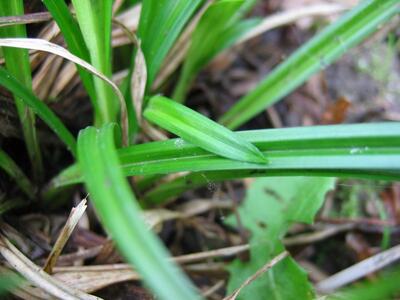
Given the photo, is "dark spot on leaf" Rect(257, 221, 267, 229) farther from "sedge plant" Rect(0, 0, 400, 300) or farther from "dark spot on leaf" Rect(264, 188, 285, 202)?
"sedge plant" Rect(0, 0, 400, 300)

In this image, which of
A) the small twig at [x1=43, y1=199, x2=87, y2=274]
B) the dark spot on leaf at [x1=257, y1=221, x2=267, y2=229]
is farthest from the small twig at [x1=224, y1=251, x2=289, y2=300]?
the small twig at [x1=43, y1=199, x2=87, y2=274]

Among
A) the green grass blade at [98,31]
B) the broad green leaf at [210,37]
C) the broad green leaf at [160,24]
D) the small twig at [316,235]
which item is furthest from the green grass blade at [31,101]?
the small twig at [316,235]

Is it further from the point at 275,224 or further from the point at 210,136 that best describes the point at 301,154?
the point at 275,224

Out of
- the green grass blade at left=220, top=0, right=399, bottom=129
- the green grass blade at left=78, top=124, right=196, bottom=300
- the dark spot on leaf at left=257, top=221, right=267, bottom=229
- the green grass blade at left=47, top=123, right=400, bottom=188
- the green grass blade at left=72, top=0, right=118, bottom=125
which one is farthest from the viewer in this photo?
the dark spot on leaf at left=257, top=221, right=267, bottom=229

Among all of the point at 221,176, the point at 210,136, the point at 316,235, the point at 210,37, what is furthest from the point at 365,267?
the point at 210,37

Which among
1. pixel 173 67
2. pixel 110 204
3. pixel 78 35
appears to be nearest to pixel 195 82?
pixel 173 67
